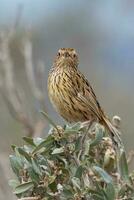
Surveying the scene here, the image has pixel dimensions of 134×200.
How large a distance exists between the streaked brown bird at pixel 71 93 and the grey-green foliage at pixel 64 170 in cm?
101

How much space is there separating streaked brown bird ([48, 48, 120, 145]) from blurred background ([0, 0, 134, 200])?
0.29 meters

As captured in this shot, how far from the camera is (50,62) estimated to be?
11305 mm

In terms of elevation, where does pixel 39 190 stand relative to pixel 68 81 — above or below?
below

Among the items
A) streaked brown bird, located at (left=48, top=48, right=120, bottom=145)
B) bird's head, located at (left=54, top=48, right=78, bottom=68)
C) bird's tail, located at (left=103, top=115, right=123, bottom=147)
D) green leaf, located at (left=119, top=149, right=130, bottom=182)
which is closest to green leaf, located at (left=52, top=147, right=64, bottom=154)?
green leaf, located at (left=119, top=149, right=130, bottom=182)

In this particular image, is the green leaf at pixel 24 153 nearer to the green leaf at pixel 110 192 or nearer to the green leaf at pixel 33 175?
the green leaf at pixel 33 175

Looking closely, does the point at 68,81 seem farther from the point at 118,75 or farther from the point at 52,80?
the point at 118,75

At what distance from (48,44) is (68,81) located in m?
10.8

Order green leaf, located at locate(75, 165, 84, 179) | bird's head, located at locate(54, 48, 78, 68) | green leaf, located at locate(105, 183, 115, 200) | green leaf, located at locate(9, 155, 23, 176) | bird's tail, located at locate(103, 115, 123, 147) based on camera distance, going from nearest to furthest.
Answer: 1. green leaf, located at locate(105, 183, 115, 200)
2. green leaf, located at locate(75, 165, 84, 179)
3. green leaf, located at locate(9, 155, 23, 176)
4. bird's tail, located at locate(103, 115, 123, 147)
5. bird's head, located at locate(54, 48, 78, 68)

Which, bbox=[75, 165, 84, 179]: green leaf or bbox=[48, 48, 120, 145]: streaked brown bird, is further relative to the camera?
bbox=[48, 48, 120, 145]: streaked brown bird

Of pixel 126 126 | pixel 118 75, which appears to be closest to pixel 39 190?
pixel 126 126

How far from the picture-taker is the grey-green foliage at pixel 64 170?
2645 millimetres

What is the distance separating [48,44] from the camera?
15031mm

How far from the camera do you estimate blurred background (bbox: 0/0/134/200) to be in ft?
17.0

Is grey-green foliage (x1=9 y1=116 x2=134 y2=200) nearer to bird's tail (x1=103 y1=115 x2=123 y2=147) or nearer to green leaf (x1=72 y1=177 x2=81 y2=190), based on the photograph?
green leaf (x1=72 y1=177 x2=81 y2=190)
